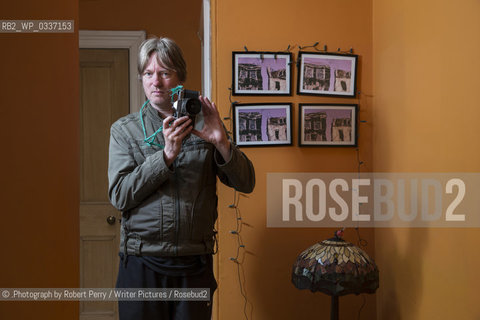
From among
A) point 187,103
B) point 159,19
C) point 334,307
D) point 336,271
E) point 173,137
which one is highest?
point 159,19

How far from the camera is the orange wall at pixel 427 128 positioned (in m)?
1.61

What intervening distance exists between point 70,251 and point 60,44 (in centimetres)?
31

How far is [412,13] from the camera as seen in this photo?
200 centimetres

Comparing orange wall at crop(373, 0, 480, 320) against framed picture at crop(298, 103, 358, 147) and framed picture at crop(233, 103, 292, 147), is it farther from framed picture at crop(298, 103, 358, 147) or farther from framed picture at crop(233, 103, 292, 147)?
framed picture at crop(233, 103, 292, 147)

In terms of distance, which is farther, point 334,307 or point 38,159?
point 334,307

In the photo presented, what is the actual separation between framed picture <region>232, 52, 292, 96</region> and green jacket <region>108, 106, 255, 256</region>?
2.90 feet

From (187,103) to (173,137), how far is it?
115 mm

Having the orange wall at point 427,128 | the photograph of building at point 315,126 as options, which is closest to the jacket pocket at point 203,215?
the orange wall at point 427,128

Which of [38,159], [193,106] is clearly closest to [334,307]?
[193,106]

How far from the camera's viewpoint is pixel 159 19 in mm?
3340

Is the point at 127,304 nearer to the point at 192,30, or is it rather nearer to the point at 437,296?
the point at 437,296

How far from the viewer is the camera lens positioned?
4.62 ft

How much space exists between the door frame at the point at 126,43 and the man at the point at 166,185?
71.3 inches

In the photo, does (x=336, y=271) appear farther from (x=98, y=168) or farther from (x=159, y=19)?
(x=159, y=19)
